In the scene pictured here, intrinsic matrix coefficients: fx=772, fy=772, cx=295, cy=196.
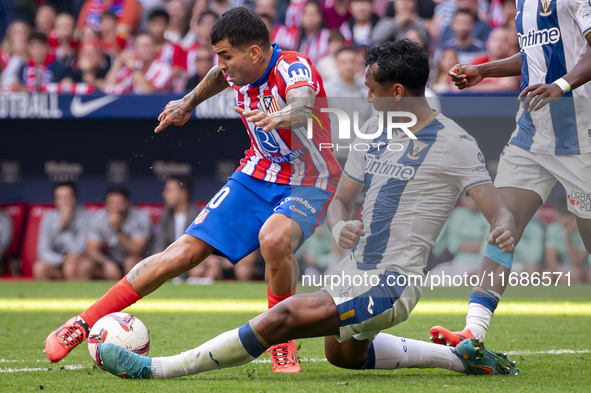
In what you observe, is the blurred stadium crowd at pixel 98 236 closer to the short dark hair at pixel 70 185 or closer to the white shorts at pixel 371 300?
the short dark hair at pixel 70 185

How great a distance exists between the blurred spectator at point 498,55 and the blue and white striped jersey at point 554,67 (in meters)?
5.61

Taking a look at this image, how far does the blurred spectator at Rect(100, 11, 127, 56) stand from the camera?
1209 centimetres

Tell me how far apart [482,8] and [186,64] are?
15.4 ft

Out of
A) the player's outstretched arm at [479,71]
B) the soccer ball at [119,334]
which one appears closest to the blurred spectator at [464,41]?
the player's outstretched arm at [479,71]

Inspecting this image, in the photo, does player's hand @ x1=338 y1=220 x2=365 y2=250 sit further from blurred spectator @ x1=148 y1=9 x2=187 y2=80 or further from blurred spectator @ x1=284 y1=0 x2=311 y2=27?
blurred spectator @ x1=284 y1=0 x2=311 y2=27

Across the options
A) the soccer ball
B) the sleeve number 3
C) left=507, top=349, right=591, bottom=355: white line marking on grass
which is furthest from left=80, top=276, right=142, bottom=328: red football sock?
left=507, top=349, right=591, bottom=355: white line marking on grass

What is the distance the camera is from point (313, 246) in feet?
16.2

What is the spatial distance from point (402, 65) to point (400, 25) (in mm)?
7568

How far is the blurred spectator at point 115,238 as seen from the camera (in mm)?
10453

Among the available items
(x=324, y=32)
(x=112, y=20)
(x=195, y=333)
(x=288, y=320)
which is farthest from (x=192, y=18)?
(x=288, y=320)

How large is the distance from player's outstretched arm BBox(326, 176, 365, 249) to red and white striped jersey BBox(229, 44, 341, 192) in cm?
53

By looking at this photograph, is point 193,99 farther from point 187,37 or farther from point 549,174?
point 187,37

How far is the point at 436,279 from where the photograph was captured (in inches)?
177

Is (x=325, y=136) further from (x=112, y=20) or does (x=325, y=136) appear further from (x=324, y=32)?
(x=112, y=20)
